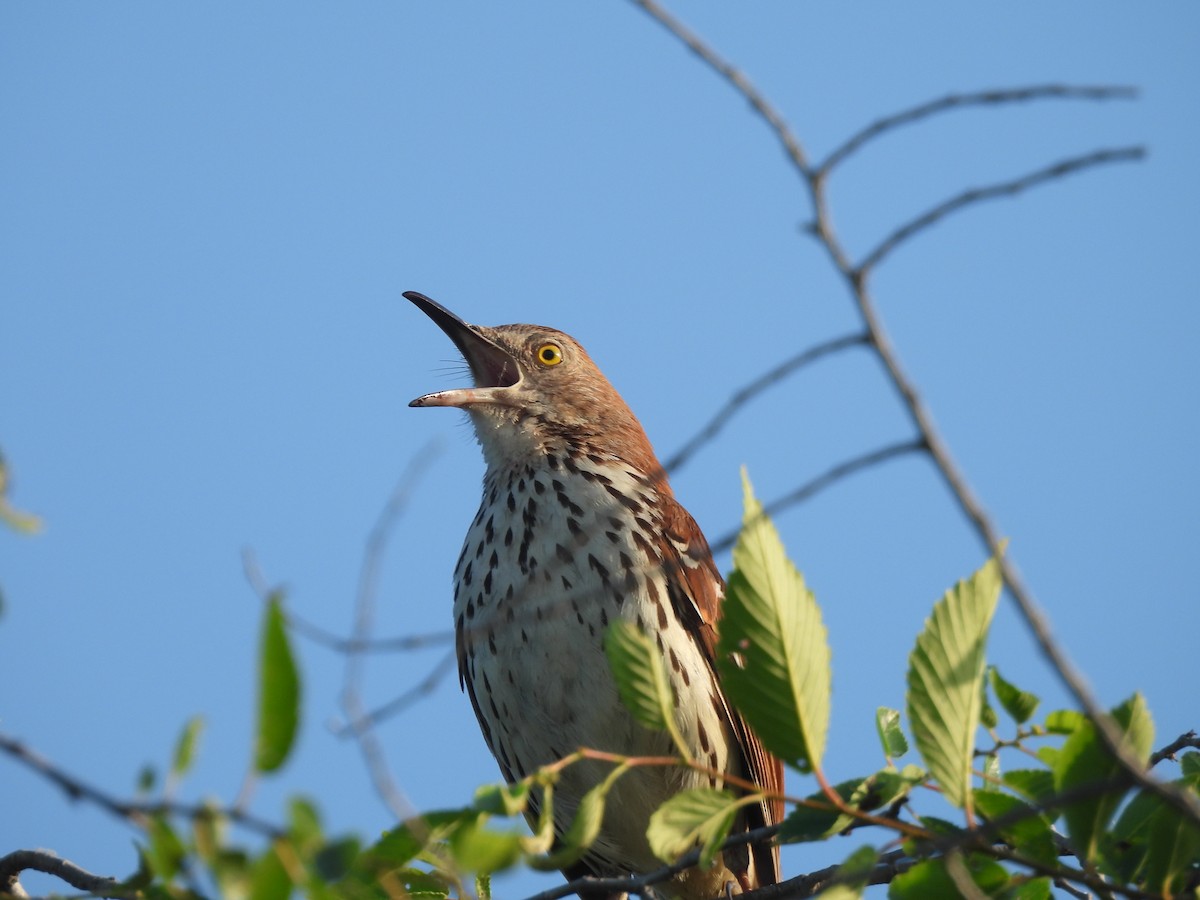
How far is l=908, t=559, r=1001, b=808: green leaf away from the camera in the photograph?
2.39m

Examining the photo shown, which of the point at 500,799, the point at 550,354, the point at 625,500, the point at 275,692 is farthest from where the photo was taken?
the point at 550,354

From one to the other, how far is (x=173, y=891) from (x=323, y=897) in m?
0.28

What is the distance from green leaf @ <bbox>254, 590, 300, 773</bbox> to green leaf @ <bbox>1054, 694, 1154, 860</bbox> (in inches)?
60.8

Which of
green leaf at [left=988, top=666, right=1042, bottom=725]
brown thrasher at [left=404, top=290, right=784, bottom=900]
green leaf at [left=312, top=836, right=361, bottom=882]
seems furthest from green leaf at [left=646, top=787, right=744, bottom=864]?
brown thrasher at [left=404, top=290, right=784, bottom=900]

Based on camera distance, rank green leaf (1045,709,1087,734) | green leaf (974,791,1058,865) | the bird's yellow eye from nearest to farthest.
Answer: green leaf (974,791,1058,865), green leaf (1045,709,1087,734), the bird's yellow eye

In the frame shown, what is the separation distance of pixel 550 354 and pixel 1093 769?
5.00 metres

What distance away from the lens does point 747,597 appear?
94.6 inches

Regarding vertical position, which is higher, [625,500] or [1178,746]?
[625,500]

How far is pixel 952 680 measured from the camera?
2.39 m

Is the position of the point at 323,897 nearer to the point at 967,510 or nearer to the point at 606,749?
the point at 967,510

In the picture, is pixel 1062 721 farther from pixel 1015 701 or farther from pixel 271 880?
pixel 271 880

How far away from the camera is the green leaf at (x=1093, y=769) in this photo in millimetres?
2393

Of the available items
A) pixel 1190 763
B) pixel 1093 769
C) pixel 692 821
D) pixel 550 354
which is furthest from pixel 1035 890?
pixel 550 354

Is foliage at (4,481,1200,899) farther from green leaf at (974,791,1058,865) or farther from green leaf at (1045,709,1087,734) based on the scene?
green leaf at (1045,709,1087,734)
